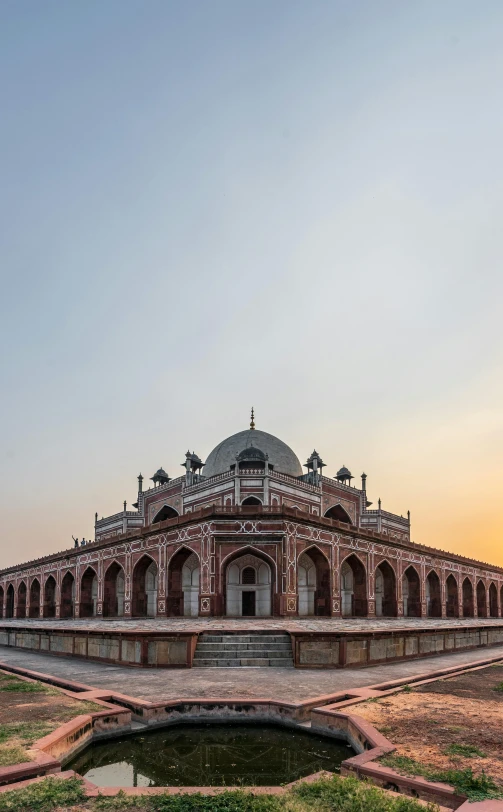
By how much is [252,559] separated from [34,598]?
25376 mm

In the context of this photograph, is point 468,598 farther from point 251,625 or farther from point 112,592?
point 251,625

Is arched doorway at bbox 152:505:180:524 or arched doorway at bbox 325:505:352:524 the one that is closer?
arched doorway at bbox 325:505:352:524

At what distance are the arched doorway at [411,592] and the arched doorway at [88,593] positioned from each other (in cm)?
1767

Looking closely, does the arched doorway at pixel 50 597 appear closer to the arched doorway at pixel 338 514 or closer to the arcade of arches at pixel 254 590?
the arcade of arches at pixel 254 590

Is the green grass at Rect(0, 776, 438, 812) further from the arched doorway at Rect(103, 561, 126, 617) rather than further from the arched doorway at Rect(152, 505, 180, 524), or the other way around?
the arched doorway at Rect(152, 505, 180, 524)

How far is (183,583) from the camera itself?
26750 mm

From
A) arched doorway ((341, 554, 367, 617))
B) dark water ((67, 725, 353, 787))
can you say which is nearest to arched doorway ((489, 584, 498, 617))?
arched doorway ((341, 554, 367, 617))

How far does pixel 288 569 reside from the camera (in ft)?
75.2

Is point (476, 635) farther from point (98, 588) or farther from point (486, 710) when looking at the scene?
point (98, 588)

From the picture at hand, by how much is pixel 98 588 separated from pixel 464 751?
98.6 feet

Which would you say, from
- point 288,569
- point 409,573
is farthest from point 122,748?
point 409,573

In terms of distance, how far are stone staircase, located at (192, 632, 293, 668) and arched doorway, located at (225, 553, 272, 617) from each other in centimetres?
1176

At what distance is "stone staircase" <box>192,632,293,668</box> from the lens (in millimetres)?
11484

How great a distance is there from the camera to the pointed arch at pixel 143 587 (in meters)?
28.1
